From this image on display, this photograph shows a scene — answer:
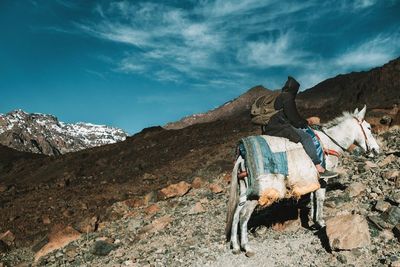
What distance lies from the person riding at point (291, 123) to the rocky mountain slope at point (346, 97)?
33.5ft

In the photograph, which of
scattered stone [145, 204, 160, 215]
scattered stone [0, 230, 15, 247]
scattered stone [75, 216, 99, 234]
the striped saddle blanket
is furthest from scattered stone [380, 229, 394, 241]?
scattered stone [0, 230, 15, 247]

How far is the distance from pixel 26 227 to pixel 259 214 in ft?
43.2

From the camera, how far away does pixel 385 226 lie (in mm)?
9336

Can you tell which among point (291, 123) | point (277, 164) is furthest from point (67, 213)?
point (291, 123)

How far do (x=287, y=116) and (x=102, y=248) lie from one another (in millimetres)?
6701

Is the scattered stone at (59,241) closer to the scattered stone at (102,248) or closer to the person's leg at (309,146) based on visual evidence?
the scattered stone at (102,248)

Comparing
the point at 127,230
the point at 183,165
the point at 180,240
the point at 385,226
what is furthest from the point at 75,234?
the point at 183,165

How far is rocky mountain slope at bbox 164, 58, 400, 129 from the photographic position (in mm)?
32312

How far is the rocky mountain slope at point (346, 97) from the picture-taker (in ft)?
106

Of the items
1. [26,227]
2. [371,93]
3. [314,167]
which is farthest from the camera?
[371,93]

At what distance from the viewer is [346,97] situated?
49812mm

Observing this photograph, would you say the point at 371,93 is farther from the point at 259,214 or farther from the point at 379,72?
the point at 259,214

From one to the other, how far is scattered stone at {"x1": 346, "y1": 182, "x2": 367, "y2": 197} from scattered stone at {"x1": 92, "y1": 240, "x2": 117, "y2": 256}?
6797 mm

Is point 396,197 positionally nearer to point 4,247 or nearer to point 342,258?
point 342,258
